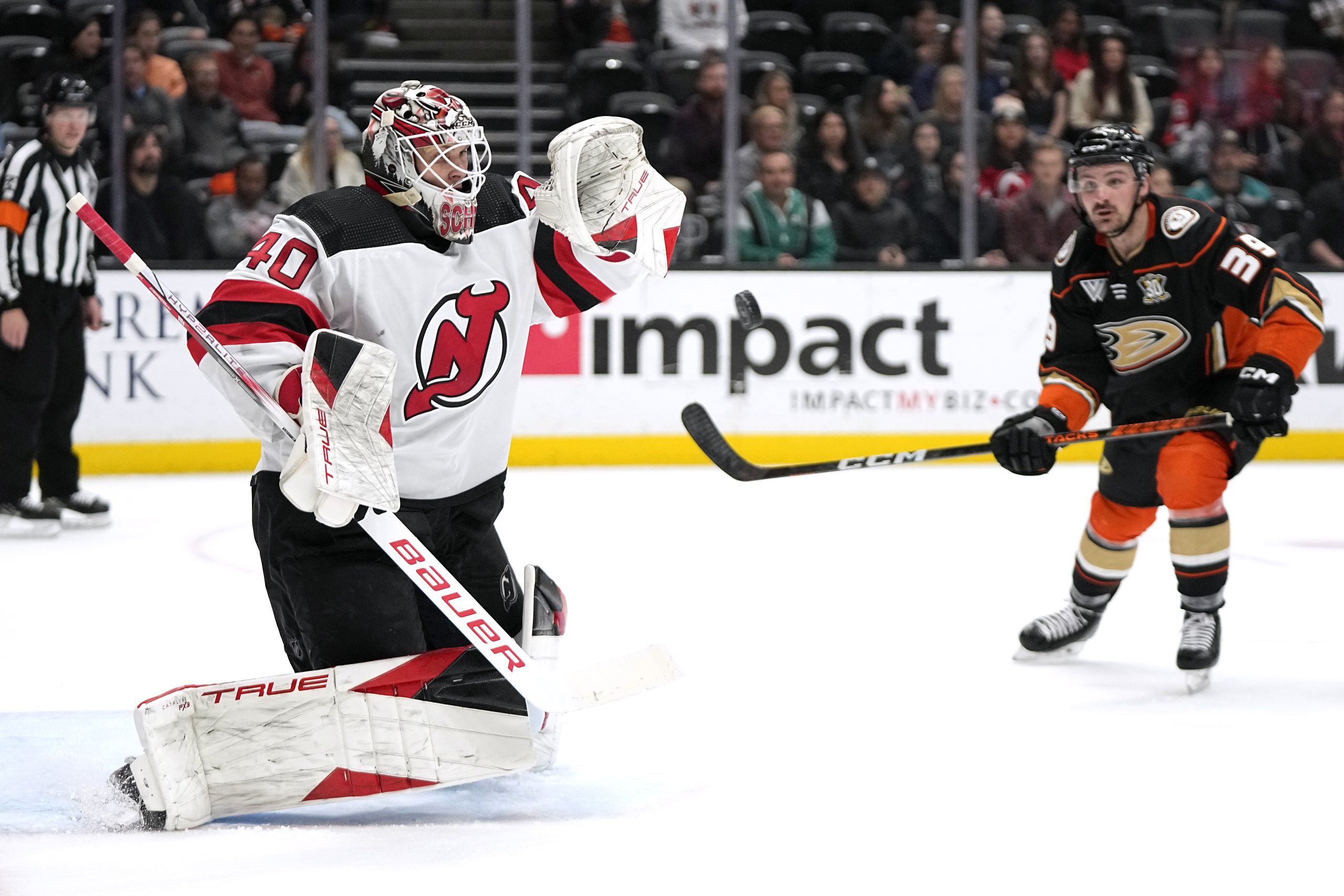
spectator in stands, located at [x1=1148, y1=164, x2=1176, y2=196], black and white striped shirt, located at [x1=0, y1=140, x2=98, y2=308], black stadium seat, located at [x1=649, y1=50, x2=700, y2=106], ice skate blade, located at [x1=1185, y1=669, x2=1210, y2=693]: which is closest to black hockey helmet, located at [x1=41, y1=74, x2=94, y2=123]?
black and white striped shirt, located at [x1=0, y1=140, x2=98, y2=308]

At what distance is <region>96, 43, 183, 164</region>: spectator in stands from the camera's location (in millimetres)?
5973

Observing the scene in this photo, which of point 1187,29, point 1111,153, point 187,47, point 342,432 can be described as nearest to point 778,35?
point 1187,29

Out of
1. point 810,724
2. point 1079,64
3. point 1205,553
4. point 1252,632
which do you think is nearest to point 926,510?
point 1252,632

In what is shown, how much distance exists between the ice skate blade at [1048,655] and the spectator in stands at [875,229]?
3.38 m

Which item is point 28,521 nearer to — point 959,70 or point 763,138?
point 763,138

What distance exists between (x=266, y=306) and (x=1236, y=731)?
1.68m

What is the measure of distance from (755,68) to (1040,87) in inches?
50.7

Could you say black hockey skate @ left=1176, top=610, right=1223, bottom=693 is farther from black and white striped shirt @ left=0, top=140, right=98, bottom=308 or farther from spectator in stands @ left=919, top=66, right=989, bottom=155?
spectator in stands @ left=919, top=66, right=989, bottom=155

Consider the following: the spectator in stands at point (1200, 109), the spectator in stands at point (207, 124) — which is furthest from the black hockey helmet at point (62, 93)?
the spectator in stands at point (1200, 109)

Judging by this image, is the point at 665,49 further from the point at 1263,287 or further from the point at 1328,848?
the point at 1328,848

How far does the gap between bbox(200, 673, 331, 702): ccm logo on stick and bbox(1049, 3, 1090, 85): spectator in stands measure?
5664 millimetres

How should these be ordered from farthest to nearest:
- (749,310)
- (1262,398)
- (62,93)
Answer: (62,93)
(1262,398)
(749,310)

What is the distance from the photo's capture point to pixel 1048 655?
3021mm

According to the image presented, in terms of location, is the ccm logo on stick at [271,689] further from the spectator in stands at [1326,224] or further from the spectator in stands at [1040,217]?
the spectator in stands at [1326,224]
